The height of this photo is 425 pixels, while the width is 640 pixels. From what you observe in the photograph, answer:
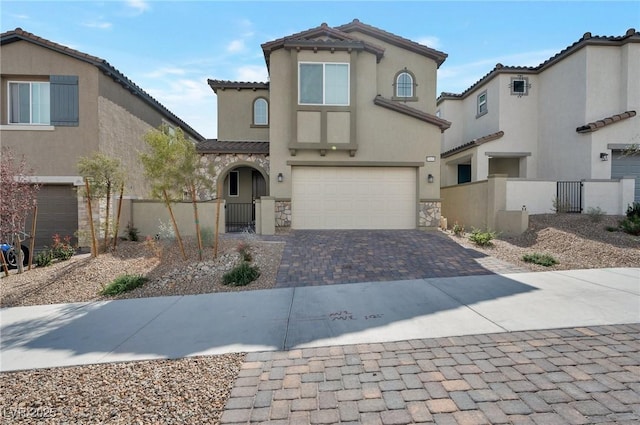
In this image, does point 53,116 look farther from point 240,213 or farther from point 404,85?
point 404,85

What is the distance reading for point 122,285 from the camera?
23.2ft

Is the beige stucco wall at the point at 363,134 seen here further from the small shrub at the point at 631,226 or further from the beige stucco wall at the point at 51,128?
the beige stucco wall at the point at 51,128

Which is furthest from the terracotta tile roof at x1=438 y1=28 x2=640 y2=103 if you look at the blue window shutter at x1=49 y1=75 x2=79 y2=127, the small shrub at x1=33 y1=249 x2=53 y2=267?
the small shrub at x1=33 y1=249 x2=53 y2=267

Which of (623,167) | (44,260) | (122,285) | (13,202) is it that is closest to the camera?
(122,285)

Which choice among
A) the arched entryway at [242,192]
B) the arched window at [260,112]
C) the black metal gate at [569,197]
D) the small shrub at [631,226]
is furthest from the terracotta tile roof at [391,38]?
the small shrub at [631,226]

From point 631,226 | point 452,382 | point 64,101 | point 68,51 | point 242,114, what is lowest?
point 452,382

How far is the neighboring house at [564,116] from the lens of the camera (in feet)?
44.6

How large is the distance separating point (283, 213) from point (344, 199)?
2.58 meters

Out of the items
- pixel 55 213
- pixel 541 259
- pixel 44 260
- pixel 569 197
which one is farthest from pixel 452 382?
pixel 55 213

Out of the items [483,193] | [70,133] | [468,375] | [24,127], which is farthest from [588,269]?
[24,127]

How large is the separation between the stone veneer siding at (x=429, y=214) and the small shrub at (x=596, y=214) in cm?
510

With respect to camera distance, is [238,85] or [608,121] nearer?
[608,121]

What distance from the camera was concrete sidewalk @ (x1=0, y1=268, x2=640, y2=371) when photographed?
4359mm

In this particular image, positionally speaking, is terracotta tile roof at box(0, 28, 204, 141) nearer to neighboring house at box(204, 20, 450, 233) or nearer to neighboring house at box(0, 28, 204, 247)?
neighboring house at box(0, 28, 204, 247)
